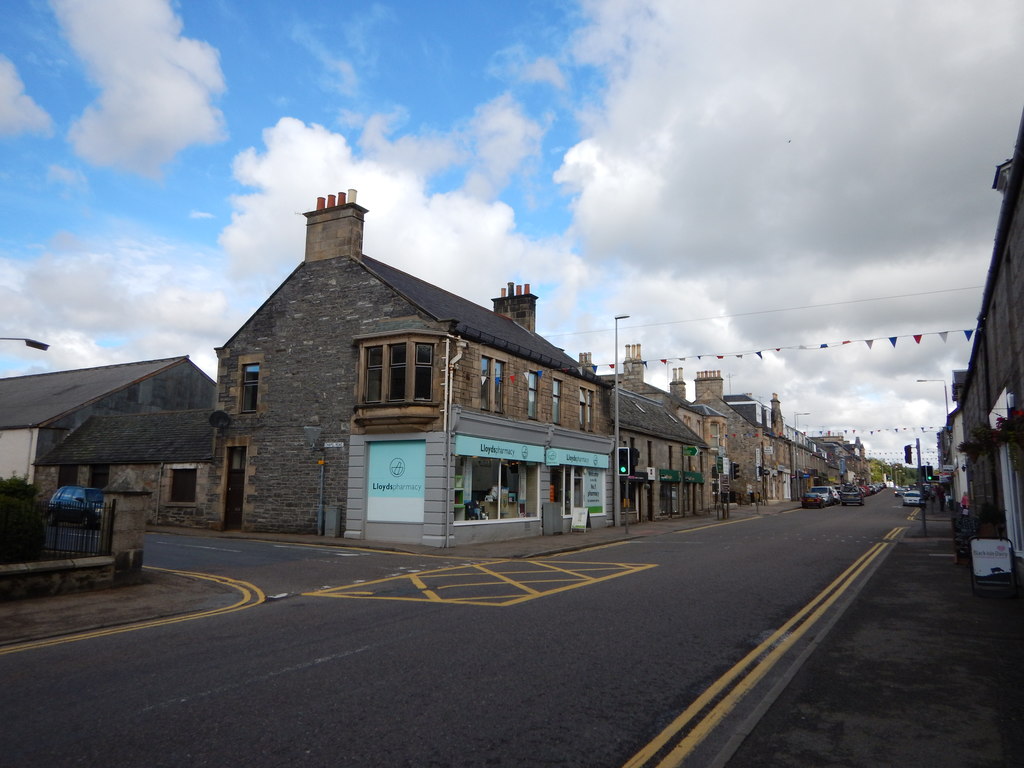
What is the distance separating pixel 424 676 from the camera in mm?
6469

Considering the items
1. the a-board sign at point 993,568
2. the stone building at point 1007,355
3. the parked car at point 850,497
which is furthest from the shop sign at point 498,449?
the parked car at point 850,497

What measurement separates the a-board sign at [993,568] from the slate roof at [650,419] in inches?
884

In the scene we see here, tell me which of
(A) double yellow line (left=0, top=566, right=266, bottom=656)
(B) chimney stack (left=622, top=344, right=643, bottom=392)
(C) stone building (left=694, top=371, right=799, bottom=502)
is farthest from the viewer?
(C) stone building (left=694, top=371, right=799, bottom=502)

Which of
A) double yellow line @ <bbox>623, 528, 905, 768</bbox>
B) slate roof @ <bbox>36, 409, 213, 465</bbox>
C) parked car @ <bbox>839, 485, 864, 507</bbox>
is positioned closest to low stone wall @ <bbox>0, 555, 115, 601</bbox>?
double yellow line @ <bbox>623, 528, 905, 768</bbox>

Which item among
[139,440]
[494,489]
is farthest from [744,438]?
[139,440]

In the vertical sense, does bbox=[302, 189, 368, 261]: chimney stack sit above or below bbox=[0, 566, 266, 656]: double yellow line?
above

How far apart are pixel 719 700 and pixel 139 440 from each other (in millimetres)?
29792

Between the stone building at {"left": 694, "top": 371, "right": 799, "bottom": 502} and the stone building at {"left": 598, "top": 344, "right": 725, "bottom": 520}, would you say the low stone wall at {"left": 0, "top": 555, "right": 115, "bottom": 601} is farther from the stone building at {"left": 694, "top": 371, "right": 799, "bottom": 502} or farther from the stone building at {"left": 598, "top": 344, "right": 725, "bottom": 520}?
the stone building at {"left": 694, "top": 371, "right": 799, "bottom": 502}

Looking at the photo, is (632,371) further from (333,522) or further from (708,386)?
(333,522)

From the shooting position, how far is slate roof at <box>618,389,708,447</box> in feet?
120

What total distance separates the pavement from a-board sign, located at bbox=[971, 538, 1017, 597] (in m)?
0.19

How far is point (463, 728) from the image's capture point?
5102mm

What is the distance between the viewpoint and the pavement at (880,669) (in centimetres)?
481

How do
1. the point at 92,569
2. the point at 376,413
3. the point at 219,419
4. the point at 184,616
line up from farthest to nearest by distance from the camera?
the point at 219,419 < the point at 376,413 < the point at 92,569 < the point at 184,616
